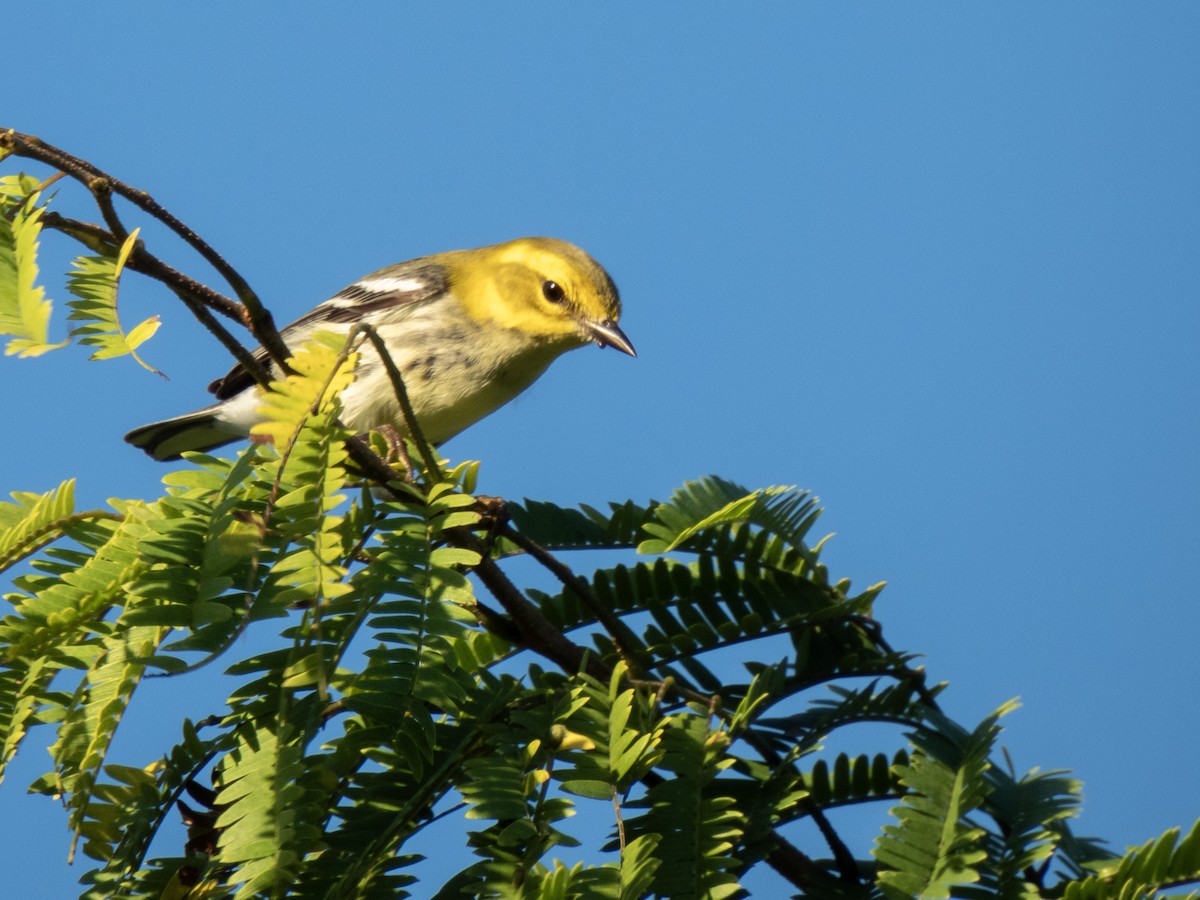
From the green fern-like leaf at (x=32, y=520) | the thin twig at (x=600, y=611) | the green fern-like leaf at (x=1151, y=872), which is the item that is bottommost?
the green fern-like leaf at (x=1151, y=872)

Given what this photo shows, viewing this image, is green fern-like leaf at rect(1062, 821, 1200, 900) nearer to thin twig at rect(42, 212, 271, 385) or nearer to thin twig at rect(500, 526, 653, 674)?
thin twig at rect(500, 526, 653, 674)

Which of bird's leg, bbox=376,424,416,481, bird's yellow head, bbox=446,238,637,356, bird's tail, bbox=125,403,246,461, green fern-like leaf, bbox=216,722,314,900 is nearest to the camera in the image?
green fern-like leaf, bbox=216,722,314,900

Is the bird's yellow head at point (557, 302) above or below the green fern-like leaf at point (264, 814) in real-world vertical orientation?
above

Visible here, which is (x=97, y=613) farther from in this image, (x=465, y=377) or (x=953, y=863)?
(x=465, y=377)

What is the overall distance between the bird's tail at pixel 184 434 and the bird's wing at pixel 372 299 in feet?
0.30

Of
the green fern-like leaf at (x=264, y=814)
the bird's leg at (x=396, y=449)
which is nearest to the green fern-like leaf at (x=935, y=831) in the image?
the green fern-like leaf at (x=264, y=814)

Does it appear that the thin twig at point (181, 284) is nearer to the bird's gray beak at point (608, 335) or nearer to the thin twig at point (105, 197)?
the thin twig at point (105, 197)

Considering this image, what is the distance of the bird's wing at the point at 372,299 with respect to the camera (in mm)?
4051

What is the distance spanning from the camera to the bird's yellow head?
152 inches

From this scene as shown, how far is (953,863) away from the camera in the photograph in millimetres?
1500

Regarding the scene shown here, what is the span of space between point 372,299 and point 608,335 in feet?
3.05

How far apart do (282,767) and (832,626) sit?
3.60 ft

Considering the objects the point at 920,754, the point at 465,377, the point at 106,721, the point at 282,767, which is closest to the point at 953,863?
the point at 920,754

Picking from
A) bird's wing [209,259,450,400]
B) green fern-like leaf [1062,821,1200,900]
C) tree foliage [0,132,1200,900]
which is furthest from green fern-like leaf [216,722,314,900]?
bird's wing [209,259,450,400]
